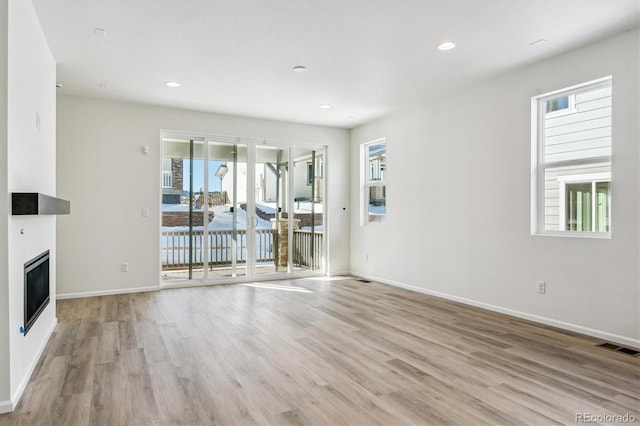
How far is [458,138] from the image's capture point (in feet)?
16.2

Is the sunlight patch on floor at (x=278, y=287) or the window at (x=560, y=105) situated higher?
the window at (x=560, y=105)

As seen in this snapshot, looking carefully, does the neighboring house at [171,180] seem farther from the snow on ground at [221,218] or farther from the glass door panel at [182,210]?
the snow on ground at [221,218]

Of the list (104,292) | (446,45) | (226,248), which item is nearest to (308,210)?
(226,248)

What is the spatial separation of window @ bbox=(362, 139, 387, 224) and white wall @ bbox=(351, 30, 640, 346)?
0.23m

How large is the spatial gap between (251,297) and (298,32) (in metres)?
3.31

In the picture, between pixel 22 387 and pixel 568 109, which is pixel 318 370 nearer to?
pixel 22 387

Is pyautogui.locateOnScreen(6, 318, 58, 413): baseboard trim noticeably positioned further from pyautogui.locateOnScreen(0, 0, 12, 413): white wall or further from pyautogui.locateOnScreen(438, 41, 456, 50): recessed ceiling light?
pyautogui.locateOnScreen(438, 41, 456, 50): recessed ceiling light

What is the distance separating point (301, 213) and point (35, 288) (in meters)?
4.41

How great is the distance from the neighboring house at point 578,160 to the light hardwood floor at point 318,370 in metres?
1.10

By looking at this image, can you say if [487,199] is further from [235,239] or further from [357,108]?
[235,239]

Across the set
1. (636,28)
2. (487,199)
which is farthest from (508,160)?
(636,28)

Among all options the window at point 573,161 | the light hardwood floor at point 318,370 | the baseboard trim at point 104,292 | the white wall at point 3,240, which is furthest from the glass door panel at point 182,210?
the window at point 573,161

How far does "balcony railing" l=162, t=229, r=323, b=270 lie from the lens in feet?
19.5

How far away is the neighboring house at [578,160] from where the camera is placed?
3568 mm
